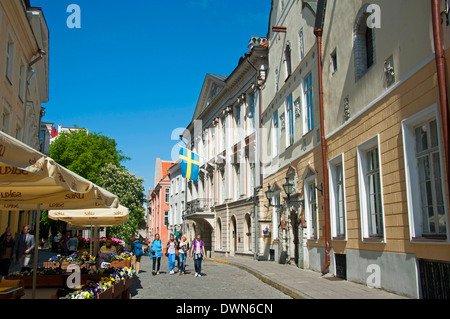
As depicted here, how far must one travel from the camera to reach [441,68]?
7988 mm

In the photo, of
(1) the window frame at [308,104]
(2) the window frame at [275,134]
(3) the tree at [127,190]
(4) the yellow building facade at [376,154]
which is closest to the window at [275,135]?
(2) the window frame at [275,134]

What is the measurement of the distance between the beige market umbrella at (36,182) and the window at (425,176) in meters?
6.50

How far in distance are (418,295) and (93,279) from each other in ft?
22.5

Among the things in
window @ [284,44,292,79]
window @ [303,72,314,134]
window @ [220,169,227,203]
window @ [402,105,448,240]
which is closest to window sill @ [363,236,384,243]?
window @ [402,105,448,240]

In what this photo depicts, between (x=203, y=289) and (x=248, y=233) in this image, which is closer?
(x=203, y=289)

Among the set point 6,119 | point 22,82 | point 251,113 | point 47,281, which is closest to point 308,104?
point 47,281

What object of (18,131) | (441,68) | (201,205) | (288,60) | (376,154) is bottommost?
(201,205)

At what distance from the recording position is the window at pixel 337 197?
13.9 meters

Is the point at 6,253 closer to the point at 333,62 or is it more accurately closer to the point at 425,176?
the point at 425,176

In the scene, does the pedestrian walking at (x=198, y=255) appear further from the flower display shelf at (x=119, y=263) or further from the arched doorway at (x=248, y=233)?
the arched doorway at (x=248, y=233)

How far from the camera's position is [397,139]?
999 cm

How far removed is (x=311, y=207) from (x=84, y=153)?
32014mm
